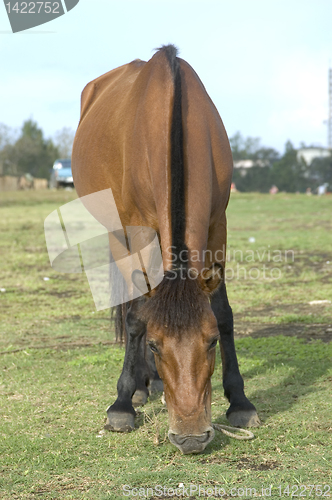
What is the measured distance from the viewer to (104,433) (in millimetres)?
3695

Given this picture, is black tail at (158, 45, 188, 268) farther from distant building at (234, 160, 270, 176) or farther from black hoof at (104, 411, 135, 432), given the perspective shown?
distant building at (234, 160, 270, 176)

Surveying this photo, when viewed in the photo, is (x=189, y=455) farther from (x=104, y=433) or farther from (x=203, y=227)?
(x=203, y=227)

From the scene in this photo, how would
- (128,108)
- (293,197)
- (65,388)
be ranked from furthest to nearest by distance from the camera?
(293,197), (65,388), (128,108)

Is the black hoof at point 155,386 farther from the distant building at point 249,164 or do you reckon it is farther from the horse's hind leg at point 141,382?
the distant building at point 249,164

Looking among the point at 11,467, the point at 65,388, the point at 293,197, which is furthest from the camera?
the point at 293,197

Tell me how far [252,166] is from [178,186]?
43.6m

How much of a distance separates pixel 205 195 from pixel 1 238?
10788 millimetres

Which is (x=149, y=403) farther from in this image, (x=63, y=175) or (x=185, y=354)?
(x=63, y=175)

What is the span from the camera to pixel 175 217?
10.4ft

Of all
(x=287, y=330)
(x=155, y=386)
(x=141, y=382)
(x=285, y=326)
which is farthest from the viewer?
(x=285, y=326)

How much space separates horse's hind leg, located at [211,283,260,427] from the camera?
3.71 metres

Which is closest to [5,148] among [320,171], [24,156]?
[24,156]

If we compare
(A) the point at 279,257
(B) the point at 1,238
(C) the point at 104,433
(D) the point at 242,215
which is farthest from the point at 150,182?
(D) the point at 242,215

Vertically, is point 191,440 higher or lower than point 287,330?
higher
